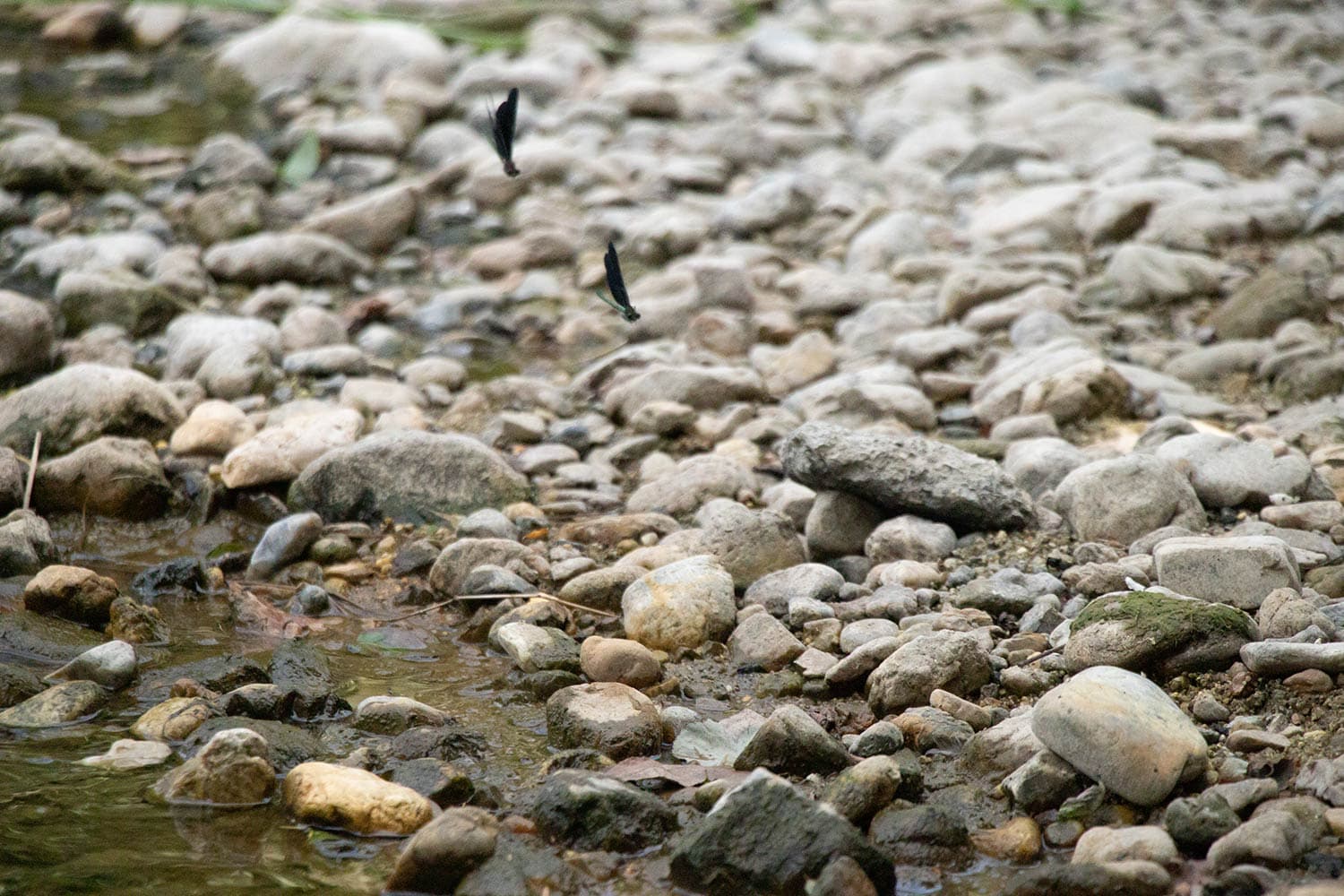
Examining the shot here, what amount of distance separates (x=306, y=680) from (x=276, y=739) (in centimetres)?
37

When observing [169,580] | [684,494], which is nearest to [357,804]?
[169,580]

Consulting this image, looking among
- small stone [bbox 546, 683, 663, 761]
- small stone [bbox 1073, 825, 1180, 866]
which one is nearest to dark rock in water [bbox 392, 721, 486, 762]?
small stone [bbox 546, 683, 663, 761]

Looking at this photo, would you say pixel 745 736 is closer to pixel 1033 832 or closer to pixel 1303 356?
pixel 1033 832

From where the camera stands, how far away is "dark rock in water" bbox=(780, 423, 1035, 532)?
3742 mm

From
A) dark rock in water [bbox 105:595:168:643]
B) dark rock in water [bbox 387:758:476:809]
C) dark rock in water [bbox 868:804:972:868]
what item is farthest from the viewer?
dark rock in water [bbox 105:595:168:643]

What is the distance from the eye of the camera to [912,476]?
3.76 m

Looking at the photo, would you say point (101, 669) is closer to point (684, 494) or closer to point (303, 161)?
point (684, 494)

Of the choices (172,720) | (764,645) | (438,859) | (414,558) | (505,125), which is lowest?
(414,558)

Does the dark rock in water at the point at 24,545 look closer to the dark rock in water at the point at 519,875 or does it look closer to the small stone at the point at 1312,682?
the dark rock in water at the point at 519,875

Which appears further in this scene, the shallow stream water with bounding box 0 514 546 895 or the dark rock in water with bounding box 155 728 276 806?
the dark rock in water with bounding box 155 728 276 806

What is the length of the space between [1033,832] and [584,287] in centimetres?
446

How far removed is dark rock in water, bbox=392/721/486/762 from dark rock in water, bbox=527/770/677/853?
0.37 m

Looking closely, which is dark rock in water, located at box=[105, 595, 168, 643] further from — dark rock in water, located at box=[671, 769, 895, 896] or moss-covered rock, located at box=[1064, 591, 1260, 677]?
moss-covered rock, located at box=[1064, 591, 1260, 677]

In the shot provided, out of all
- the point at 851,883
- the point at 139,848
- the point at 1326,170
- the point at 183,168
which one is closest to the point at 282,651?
the point at 139,848
